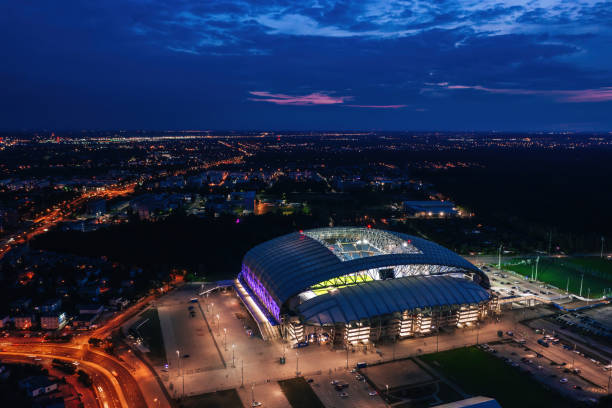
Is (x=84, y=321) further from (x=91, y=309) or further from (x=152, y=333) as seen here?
(x=152, y=333)

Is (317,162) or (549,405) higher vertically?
(317,162)

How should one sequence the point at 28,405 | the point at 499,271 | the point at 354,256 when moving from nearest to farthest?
the point at 28,405, the point at 354,256, the point at 499,271

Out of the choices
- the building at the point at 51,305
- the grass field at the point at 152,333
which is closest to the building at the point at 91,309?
the building at the point at 51,305

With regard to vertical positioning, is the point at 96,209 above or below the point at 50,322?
above

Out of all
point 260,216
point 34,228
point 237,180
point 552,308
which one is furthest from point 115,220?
point 552,308

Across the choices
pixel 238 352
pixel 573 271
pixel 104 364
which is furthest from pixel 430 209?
pixel 104 364

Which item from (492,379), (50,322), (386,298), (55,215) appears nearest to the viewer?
(492,379)

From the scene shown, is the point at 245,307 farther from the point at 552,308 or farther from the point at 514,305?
the point at 552,308

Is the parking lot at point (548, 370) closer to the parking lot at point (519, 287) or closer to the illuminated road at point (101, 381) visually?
the parking lot at point (519, 287)
